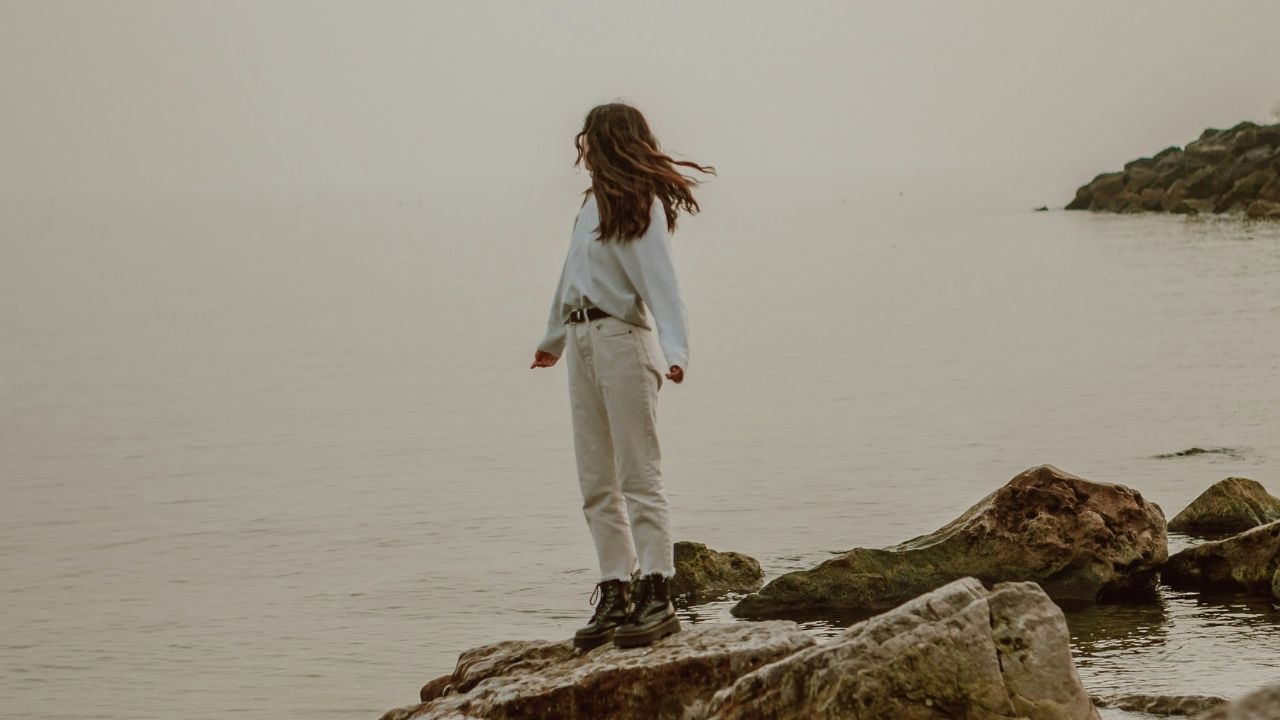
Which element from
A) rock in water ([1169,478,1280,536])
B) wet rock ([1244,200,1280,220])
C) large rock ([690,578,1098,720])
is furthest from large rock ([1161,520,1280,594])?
wet rock ([1244,200,1280,220])

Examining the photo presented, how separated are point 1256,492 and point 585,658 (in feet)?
32.2

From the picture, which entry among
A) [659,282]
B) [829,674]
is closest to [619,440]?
[659,282]

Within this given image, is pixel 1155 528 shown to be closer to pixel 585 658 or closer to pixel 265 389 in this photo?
pixel 585 658

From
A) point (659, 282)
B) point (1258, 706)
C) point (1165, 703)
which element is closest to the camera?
point (1258, 706)

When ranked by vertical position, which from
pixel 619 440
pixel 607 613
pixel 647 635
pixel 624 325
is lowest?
pixel 647 635

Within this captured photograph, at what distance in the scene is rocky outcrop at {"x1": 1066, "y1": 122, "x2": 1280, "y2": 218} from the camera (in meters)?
74.6

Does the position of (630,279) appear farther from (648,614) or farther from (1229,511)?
(1229,511)

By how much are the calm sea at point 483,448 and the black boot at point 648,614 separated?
2229mm

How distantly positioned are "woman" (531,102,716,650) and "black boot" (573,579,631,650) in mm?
130

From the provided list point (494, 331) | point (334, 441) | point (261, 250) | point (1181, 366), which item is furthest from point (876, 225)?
point (334, 441)

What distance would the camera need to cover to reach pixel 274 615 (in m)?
16.2

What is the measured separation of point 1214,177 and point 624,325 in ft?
252

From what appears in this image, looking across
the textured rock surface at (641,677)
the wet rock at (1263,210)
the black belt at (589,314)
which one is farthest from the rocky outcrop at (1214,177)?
the black belt at (589,314)

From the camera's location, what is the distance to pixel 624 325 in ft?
24.2
